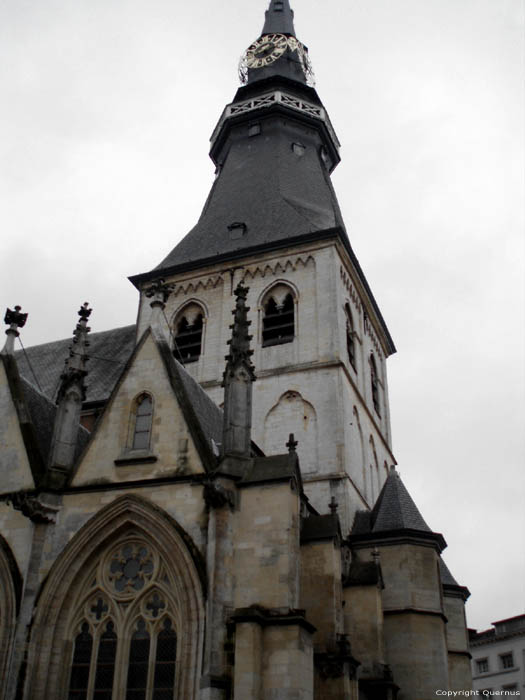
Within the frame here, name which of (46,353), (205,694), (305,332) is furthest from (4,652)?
(46,353)

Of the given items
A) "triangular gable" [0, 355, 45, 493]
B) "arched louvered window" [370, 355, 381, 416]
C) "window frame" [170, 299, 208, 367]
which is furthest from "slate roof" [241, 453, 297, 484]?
"arched louvered window" [370, 355, 381, 416]

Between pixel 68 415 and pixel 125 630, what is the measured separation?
428cm

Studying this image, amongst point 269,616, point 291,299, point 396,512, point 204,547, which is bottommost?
point 269,616

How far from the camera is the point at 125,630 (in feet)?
45.3

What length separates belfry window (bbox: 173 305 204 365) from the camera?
28531 millimetres

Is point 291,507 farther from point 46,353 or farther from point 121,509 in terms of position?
point 46,353

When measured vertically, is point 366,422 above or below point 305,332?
below

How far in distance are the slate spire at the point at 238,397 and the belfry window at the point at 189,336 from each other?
1235 cm

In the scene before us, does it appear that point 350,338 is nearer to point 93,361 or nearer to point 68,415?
point 93,361

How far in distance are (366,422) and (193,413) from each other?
1392 cm

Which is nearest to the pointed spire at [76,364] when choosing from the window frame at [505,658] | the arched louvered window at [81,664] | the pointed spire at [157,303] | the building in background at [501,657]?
the pointed spire at [157,303]

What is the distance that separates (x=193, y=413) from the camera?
15219 millimetres

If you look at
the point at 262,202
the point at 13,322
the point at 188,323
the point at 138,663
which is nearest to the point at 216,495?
the point at 138,663

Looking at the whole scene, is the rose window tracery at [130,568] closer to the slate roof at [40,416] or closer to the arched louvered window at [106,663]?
the arched louvered window at [106,663]
